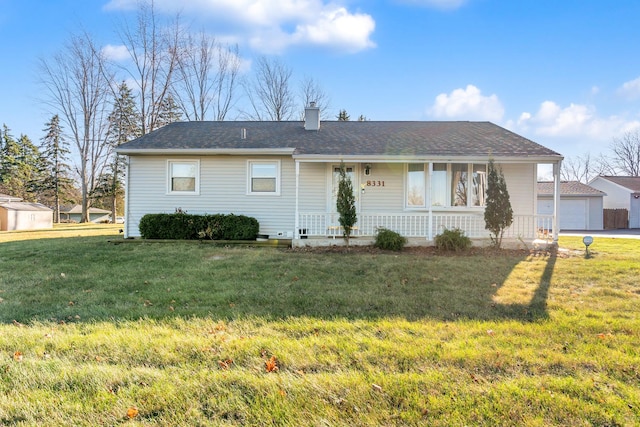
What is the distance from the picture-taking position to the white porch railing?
10.1m

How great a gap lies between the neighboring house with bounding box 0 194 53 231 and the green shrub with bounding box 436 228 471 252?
2555 centimetres

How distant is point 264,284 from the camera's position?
5.64 metres

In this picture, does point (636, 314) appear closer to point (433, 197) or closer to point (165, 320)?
point (165, 320)

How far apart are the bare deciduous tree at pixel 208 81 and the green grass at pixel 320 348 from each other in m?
21.3

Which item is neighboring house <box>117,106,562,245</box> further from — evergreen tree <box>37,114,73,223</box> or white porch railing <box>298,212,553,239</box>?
evergreen tree <box>37,114,73,223</box>

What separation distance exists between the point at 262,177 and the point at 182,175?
2.70 m

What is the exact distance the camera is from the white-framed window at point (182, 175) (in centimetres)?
1128

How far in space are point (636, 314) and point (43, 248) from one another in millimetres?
12257

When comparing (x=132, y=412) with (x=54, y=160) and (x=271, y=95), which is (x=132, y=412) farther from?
(x=54, y=160)

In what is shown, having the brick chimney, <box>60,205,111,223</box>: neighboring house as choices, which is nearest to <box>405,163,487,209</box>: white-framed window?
the brick chimney

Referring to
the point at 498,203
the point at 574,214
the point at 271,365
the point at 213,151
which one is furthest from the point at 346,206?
the point at 574,214

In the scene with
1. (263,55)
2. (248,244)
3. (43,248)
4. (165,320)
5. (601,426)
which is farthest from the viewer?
(263,55)

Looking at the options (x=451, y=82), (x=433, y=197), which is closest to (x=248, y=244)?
(x=433, y=197)

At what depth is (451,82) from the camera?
15.6m
